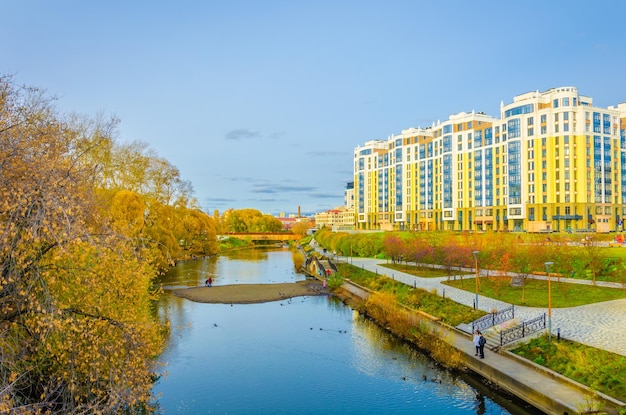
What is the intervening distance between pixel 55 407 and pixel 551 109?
9789 cm

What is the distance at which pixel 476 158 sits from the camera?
107 meters

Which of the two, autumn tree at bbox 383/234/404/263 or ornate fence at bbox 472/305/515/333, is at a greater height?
autumn tree at bbox 383/234/404/263

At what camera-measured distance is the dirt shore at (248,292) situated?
45.1 meters

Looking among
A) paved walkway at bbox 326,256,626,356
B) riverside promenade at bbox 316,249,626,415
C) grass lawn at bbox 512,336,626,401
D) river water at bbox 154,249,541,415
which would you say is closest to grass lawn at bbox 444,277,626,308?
paved walkway at bbox 326,256,626,356

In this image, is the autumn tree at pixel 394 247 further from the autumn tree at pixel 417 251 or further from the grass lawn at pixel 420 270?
the grass lawn at pixel 420 270

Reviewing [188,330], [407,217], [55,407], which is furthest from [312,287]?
[407,217]

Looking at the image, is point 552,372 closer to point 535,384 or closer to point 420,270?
point 535,384

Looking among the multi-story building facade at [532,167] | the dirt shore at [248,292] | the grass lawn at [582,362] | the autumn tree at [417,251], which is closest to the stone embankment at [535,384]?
the grass lawn at [582,362]

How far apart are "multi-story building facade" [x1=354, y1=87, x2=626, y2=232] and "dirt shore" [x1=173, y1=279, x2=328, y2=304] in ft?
171

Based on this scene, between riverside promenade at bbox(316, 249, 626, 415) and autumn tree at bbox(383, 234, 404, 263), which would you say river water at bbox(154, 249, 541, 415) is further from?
autumn tree at bbox(383, 234, 404, 263)

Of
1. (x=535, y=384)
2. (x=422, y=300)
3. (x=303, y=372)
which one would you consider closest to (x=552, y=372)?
(x=535, y=384)

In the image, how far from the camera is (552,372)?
19984mm

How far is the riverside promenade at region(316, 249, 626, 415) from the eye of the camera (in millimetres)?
17344

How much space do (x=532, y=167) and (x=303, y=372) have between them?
8478 centimetres
